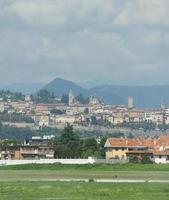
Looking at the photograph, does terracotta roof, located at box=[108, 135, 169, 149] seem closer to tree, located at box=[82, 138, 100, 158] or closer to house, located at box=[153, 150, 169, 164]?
tree, located at box=[82, 138, 100, 158]

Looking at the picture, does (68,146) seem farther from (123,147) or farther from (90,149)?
(123,147)

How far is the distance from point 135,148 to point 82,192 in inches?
4600

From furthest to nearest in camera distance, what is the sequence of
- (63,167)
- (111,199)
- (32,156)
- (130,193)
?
(32,156)
(63,167)
(130,193)
(111,199)

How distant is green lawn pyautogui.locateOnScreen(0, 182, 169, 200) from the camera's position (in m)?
43.6

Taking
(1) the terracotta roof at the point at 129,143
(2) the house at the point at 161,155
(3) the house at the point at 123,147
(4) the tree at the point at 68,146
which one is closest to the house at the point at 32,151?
(4) the tree at the point at 68,146

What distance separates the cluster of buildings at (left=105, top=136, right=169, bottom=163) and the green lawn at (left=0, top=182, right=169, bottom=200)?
96.5 meters

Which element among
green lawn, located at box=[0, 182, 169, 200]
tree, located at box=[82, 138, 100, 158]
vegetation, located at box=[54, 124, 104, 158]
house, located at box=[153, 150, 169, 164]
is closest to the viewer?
green lawn, located at box=[0, 182, 169, 200]

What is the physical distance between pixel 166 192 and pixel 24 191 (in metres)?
8.10

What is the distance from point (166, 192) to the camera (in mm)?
47969

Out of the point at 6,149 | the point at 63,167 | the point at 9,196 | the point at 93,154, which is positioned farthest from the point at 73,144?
the point at 9,196

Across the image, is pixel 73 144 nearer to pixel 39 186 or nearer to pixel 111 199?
pixel 39 186

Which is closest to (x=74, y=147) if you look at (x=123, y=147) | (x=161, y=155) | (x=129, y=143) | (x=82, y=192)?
(x=161, y=155)

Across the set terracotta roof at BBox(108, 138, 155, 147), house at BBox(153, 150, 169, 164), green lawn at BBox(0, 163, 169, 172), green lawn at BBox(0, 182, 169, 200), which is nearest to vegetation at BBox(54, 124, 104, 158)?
terracotta roof at BBox(108, 138, 155, 147)

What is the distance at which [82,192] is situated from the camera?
47.3 meters
